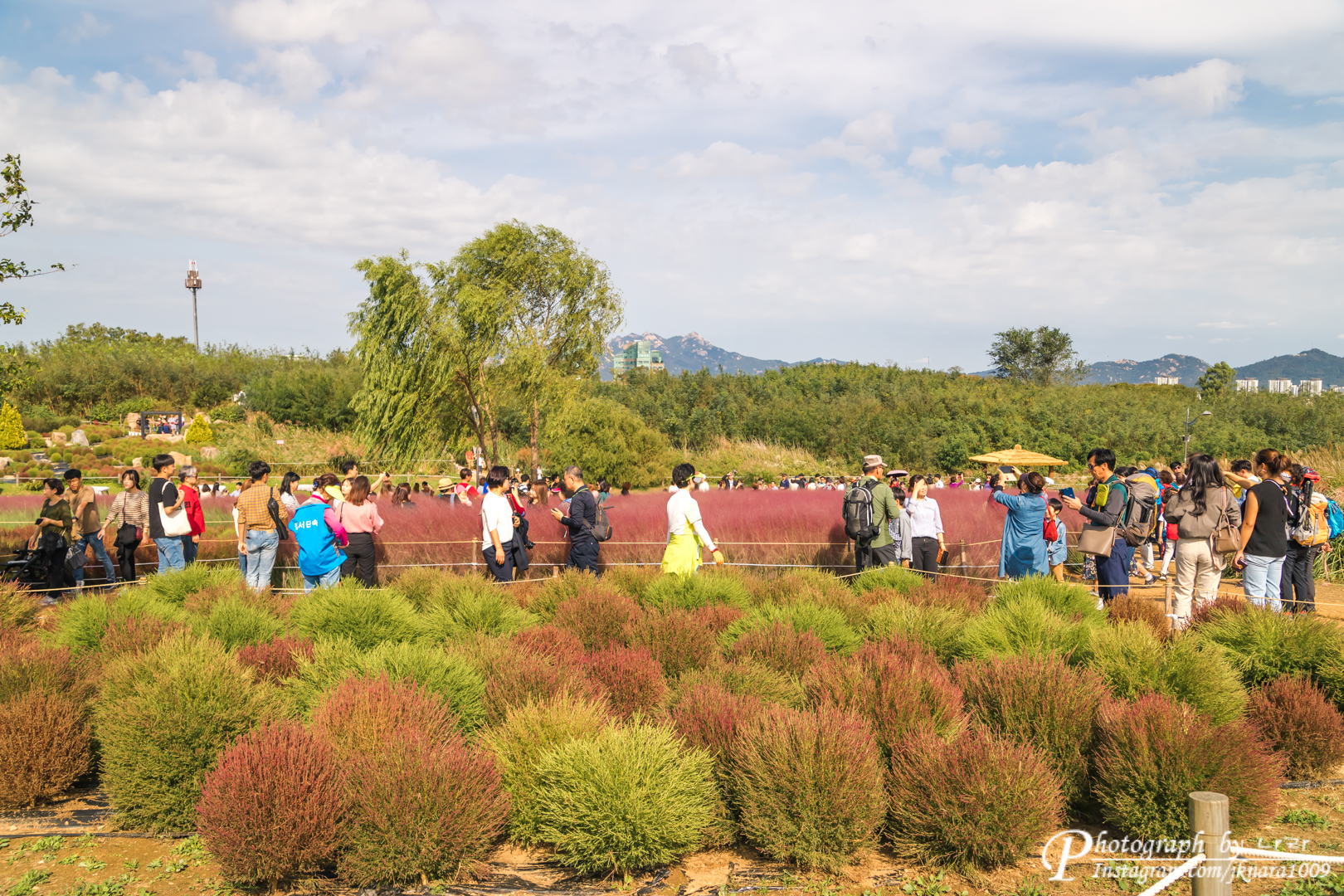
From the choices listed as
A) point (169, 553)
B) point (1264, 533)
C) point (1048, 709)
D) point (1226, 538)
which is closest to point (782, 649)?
point (1048, 709)

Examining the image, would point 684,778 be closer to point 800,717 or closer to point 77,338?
point 800,717

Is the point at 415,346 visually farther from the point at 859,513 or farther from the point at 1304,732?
the point at 1304,732

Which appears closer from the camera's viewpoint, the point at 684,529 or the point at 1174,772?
the point at 1174,772

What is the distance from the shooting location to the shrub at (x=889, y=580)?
779cm

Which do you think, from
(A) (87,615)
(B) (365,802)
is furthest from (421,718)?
(A) (87,615)

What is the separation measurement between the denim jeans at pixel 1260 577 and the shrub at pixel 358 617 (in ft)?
23.3

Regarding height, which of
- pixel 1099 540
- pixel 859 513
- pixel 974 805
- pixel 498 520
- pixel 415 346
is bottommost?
pixel 974 805

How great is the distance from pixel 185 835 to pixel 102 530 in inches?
296

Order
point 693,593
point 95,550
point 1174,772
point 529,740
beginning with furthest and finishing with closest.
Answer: point 95,550
point 693,593
point 529,740
point 1174,772

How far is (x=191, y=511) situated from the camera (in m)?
9.12

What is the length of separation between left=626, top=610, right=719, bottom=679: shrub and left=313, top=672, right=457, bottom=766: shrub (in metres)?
1.79

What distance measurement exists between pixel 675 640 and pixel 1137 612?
13.2ft

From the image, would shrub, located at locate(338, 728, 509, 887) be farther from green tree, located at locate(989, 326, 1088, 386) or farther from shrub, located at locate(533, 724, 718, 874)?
green tree, located at locate(989, 326, 1088, 386)

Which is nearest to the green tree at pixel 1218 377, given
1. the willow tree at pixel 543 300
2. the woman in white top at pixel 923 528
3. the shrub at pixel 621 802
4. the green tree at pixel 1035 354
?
the green tree at pixel 1035 354
